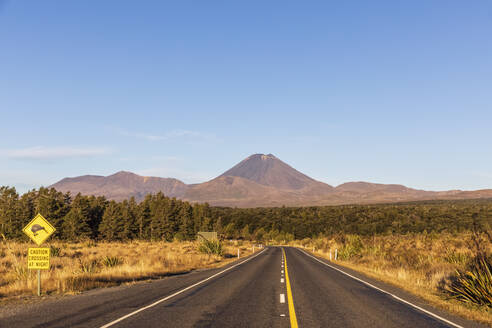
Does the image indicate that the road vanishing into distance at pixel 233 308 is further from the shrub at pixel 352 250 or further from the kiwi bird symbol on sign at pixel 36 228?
the shrub at pixel 352 250

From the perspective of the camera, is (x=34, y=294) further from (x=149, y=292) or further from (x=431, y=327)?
(x=431, y=327)

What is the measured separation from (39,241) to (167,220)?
67.3 metres

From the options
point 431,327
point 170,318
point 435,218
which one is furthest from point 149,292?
point 435,218

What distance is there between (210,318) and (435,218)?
84.9 metres

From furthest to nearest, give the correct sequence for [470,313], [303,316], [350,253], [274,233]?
[274,233]
[350,253]
[470,313]
[303,316]

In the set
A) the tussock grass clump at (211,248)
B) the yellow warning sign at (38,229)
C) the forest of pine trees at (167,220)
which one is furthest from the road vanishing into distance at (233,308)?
the forest of pine trees at (167,220)

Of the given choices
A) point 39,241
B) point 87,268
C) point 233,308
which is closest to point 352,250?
point 87,268

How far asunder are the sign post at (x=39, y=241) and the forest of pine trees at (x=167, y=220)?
4825 centimetres

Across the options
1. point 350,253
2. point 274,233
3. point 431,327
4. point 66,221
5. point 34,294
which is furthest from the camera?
point 274,233

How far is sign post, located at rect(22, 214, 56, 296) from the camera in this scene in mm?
12422

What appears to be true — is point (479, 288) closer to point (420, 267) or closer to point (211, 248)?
point (420, 267)

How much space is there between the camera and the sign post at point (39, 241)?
12.4 meters

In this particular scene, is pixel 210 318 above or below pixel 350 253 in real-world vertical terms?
above

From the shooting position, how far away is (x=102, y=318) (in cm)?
891
